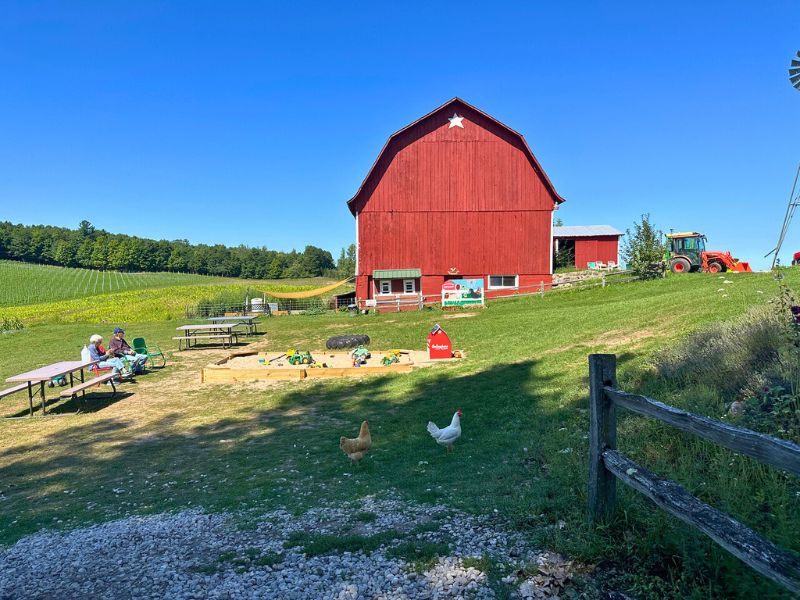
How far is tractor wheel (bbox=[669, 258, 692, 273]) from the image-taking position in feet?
100

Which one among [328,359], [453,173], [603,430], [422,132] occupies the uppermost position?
[422,132]

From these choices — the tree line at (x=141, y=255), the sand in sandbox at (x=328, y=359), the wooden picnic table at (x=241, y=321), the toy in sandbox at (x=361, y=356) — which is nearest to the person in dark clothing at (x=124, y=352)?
the sand in sandbox at (x=328, y=359)

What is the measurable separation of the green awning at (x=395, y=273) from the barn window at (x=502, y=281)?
15.8ft

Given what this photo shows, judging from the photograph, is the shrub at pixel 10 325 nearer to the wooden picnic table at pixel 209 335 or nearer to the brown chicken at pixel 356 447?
the wooden picnic table at pixel 209 335

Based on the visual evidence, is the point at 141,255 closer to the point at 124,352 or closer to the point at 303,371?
the point at 124,352

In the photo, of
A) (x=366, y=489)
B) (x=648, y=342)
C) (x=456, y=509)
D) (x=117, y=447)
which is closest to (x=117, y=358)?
(x=117, y=447)

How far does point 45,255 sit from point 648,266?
391 feet

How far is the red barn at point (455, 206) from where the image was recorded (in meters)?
31.1

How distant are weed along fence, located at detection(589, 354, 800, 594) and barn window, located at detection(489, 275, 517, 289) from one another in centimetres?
2813

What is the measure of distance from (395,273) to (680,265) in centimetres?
1779

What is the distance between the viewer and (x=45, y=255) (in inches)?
4163

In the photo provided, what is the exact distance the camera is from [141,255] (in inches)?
4235

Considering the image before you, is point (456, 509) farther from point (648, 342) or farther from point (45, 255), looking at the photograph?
point (45, 255)

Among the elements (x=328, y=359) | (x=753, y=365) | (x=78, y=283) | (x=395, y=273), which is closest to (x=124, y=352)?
(x=328, y=359)
